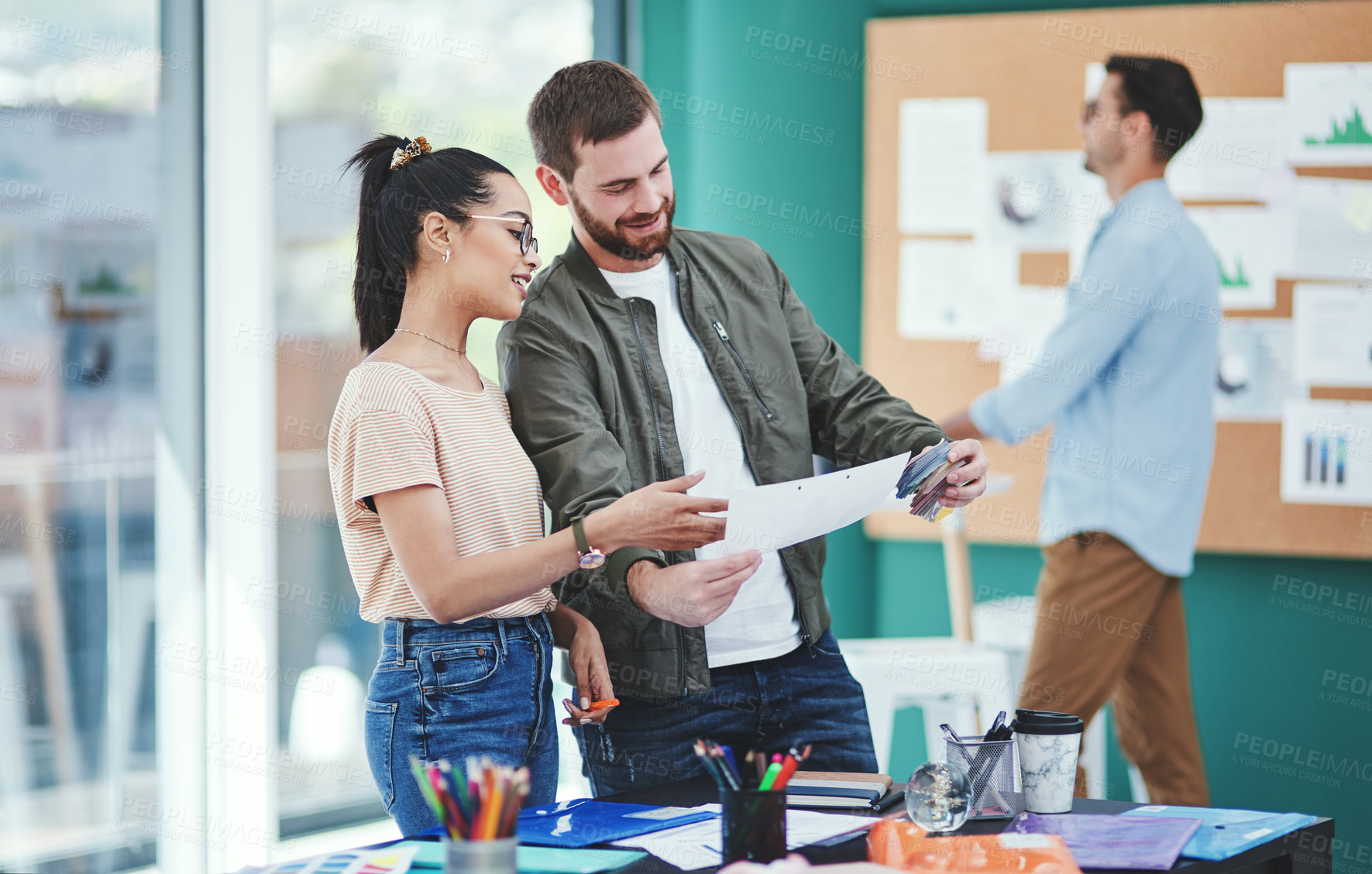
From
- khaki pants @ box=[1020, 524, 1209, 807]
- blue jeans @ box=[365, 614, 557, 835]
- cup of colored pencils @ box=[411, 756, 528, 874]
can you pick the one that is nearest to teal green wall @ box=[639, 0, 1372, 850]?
khaki pants @ box=[1020, 524, 1209, 807]

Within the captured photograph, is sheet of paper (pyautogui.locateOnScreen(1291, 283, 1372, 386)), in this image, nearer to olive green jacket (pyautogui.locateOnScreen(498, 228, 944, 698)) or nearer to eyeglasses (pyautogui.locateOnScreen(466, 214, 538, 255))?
olive green jacket (pyautogui.locateOnScreen(498, 228, 944, 698))

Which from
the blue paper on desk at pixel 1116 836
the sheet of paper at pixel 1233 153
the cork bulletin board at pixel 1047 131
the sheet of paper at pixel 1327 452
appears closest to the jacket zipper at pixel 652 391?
the blue paper on desk at pixel 1116 836

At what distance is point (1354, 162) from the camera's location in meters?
3.46

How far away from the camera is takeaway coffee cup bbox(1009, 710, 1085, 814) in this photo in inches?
59.9

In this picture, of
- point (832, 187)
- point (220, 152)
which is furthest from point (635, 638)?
point (832, 187)

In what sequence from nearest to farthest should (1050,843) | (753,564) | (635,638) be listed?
(1050,843) < (753,564) < (635,638)

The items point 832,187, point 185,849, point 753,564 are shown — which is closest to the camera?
point 753,564

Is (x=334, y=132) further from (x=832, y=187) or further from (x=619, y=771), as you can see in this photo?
(x=619, y=771)

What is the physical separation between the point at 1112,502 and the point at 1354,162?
1307 mm

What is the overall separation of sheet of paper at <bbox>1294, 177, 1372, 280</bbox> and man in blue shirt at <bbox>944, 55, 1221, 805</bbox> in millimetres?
593

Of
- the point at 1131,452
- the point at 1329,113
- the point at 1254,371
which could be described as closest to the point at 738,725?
the point at 1131,452

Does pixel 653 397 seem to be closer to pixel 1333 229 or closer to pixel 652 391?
pixel 652 391

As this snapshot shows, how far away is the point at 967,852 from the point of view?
135 cm

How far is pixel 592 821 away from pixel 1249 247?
2.83 meters
